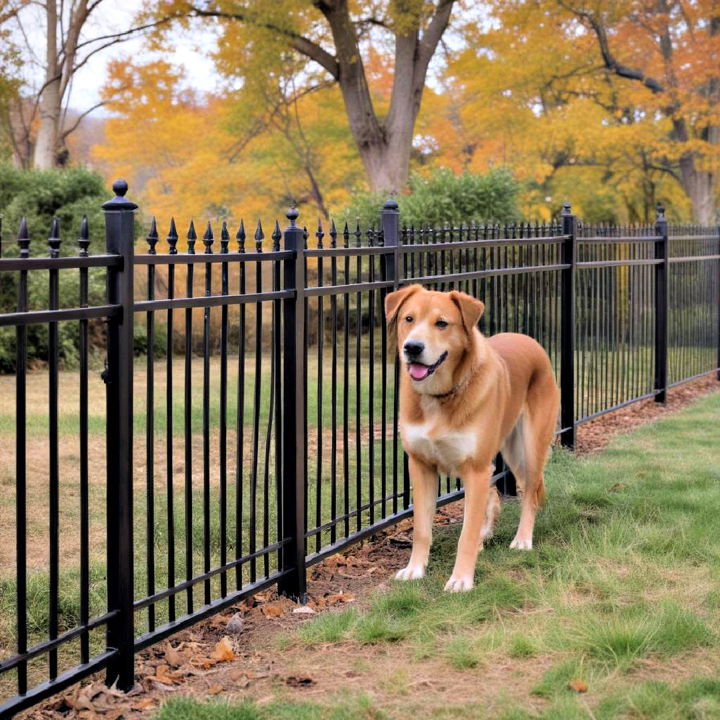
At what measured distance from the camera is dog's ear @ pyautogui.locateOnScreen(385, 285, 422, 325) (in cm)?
513

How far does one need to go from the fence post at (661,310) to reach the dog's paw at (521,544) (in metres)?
6.31

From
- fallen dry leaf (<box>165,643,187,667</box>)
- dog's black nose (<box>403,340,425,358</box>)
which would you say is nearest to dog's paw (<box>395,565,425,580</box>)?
dog's black nose (<box>403,340,425,358</box>)

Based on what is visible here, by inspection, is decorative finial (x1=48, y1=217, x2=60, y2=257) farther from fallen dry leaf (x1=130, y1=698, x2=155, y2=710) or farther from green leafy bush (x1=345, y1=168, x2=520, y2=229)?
green leafy bush (x1=345, y1=168, x2=520, y2=229)

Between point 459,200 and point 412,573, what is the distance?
39.8 ft

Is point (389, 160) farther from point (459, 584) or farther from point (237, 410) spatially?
point (459, 584)

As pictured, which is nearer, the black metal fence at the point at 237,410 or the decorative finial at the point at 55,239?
the decorative finial at the point at 55,239

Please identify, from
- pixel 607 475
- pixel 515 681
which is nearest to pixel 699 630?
pixel 515 681

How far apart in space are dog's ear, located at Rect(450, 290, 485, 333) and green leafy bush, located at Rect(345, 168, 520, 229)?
11.3 m

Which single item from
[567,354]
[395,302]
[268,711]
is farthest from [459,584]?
[567,354]

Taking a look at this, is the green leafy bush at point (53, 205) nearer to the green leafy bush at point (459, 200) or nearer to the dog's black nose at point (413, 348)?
the green leafy bush at point (459, 200)

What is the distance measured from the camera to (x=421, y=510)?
5371 mm

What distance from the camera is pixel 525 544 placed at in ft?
18.9

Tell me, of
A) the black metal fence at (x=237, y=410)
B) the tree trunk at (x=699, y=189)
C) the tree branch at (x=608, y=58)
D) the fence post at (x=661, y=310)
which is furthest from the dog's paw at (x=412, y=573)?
the tree trunk at (x=699, y=189)

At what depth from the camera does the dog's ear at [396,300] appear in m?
5.13
